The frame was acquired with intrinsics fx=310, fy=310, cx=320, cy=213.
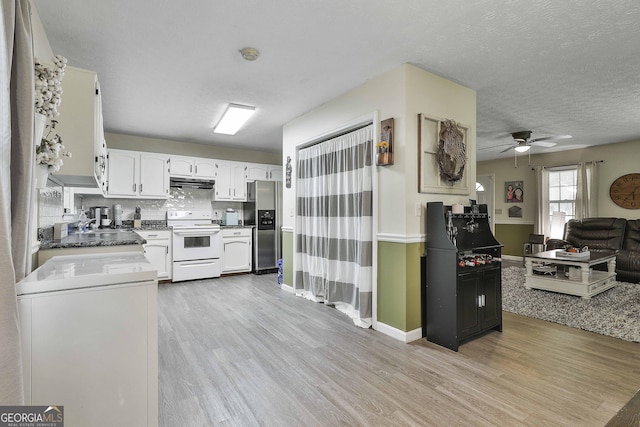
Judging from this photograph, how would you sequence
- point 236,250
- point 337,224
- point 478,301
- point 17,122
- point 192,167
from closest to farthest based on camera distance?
1. point 17,122
2. point 478,301
3. point 337,224
4. point 192,167
5. point 236,250

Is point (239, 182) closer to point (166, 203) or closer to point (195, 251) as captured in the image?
point (166, 203)

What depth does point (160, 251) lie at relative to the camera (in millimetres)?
5199

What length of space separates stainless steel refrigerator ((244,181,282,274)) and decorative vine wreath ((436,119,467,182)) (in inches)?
145

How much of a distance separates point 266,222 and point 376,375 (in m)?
4.13

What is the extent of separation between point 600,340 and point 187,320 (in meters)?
4.08

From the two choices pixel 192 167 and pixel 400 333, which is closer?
pixel 400 333

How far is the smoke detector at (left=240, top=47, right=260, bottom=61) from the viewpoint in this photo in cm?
264

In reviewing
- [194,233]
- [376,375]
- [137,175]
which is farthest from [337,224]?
[137,175]

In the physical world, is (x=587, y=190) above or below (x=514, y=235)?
above

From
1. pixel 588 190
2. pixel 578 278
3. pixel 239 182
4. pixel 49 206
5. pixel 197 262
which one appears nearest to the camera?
pixel 49 206

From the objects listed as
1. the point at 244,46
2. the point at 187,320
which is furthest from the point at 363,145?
the point at 187,320

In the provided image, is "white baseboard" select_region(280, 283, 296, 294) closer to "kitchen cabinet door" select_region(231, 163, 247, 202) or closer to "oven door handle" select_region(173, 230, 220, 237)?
"oven door handle" select_region(173, 230, 220, 237)

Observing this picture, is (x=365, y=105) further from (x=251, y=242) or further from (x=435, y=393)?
(x=251, y=242)

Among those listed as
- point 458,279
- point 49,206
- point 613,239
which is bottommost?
point 458,279
